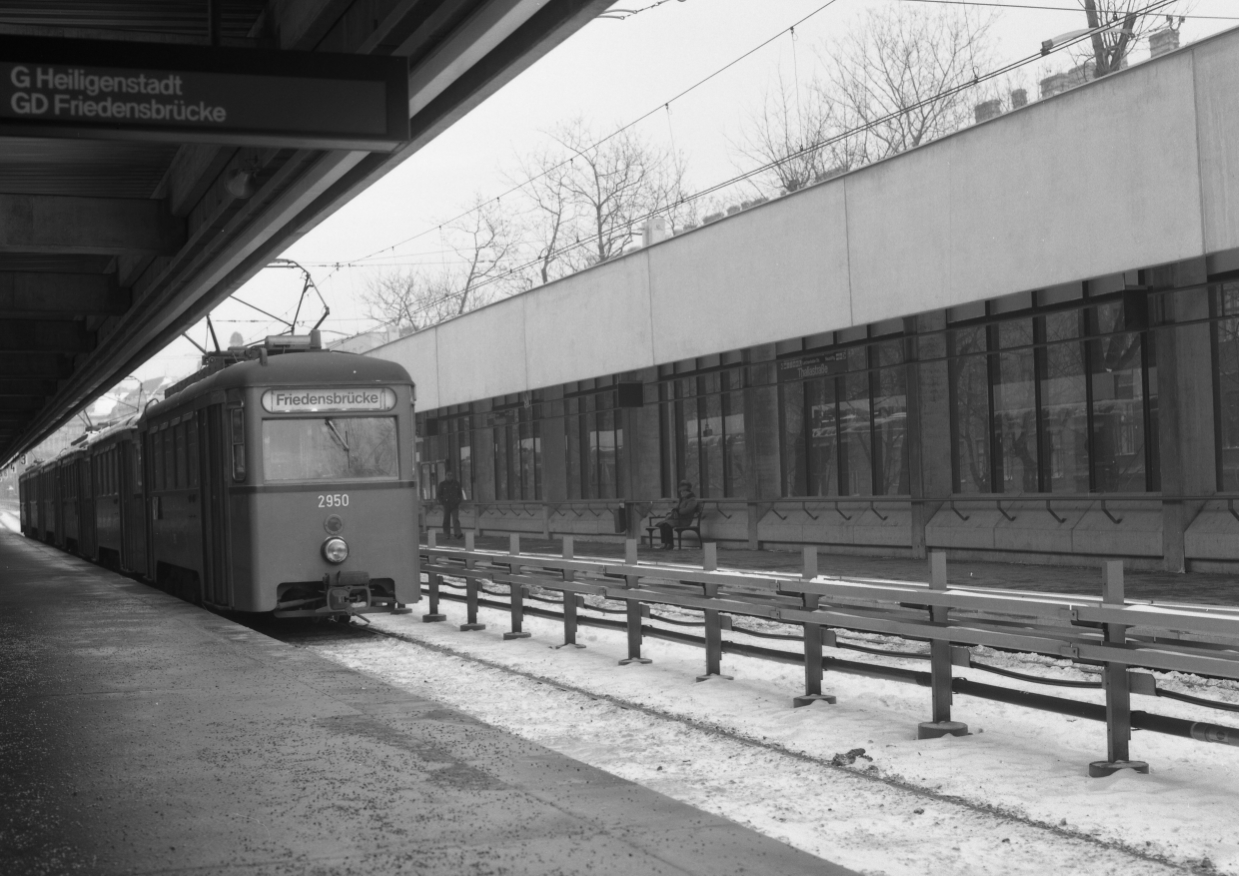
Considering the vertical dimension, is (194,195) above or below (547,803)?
above

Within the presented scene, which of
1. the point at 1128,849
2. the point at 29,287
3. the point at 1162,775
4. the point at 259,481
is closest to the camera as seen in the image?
the point at 1128,849

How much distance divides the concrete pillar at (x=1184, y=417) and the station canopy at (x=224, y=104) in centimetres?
1050

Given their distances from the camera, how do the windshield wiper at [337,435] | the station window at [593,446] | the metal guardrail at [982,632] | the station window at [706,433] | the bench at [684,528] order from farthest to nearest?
1. the station window at [593,446]
2. the station window at [706,433]
3. the bench at [684,528]
4. the windshield wiper at [337,435]
5. the metal guardrail at [982,632]

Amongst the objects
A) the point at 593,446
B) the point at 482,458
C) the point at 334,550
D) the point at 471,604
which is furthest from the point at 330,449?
the point at 482,458

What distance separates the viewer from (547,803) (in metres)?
6.23

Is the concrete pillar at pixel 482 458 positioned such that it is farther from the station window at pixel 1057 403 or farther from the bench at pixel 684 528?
the station window at pixel 1057 403

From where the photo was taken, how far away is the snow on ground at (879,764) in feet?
20.0

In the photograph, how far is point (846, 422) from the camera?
25.5 meters

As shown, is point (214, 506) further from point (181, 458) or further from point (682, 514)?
point (682, 514)

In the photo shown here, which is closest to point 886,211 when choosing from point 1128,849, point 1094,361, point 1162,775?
point 1094,361

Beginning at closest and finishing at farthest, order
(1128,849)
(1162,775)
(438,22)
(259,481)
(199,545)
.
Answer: (1128,849) → (1162,775) → (438,22) → (259,481) → (199,545)

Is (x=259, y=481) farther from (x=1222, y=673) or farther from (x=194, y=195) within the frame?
(x=1222, y=673)

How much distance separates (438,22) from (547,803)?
194 inches

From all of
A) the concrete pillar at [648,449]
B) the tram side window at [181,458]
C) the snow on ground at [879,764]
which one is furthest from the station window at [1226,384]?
the concrete pillar at [648,449]
